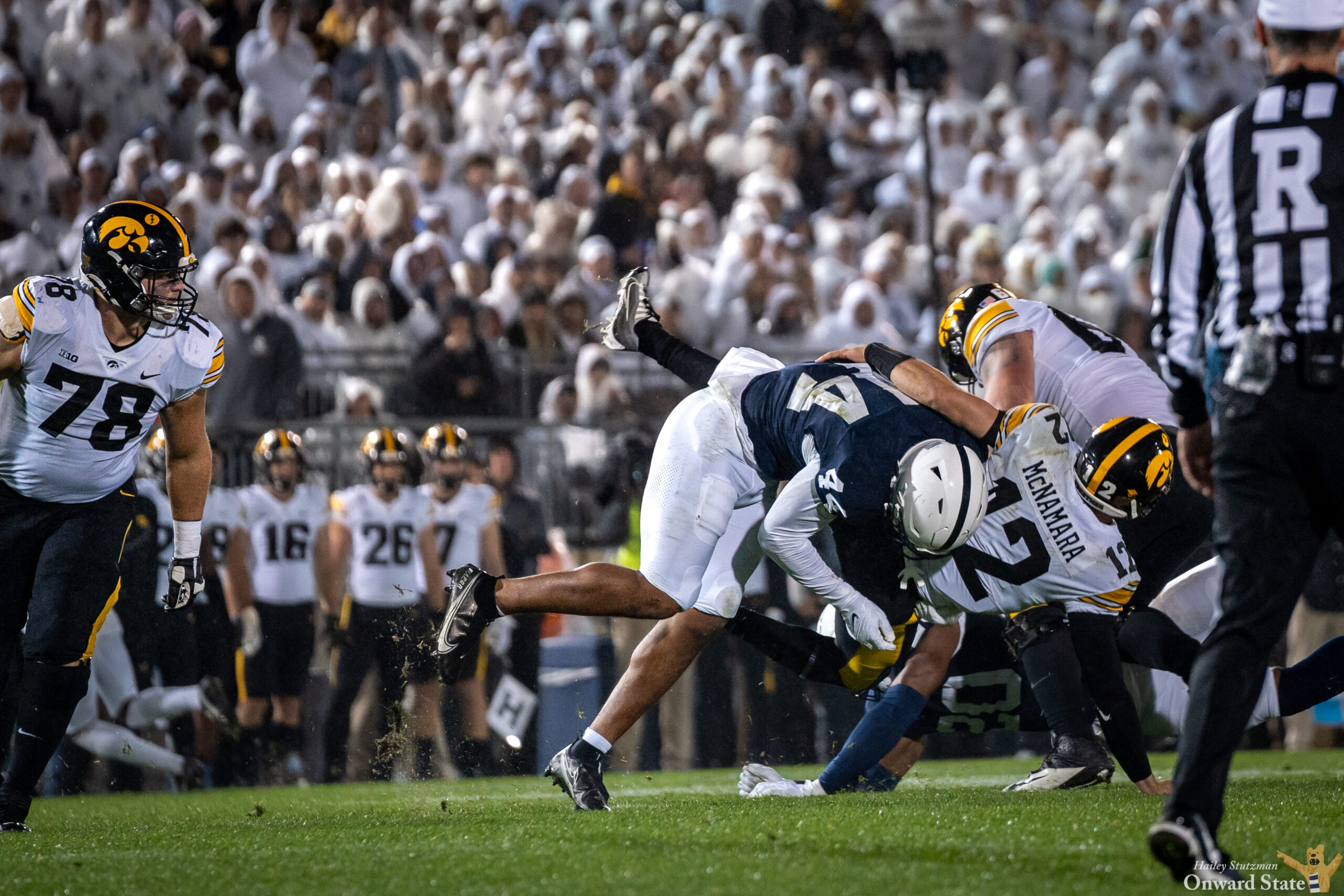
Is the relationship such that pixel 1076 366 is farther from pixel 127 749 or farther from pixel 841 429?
pixel 127 749

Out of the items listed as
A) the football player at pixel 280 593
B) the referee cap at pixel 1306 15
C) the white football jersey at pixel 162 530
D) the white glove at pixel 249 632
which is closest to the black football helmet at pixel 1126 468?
the referee cap at pixel 1306 15

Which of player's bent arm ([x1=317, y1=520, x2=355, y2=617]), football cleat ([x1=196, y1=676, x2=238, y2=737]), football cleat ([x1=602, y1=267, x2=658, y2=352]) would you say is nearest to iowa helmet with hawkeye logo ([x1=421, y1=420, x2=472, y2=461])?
player's bent arm ([x1=317, y1=520, x2=355, y2=617])

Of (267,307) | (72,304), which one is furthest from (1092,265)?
(72,304)

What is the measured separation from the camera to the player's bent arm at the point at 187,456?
533 centimetres

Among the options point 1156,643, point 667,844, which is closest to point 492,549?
point 1156,643

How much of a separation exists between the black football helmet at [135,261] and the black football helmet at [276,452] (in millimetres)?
2586

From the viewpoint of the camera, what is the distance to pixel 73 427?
5047 millimetres

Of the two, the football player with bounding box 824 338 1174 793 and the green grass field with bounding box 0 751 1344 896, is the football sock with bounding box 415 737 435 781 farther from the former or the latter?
the football player with bounding box 824 338 1174 793

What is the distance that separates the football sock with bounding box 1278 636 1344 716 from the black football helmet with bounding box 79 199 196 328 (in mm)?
3891

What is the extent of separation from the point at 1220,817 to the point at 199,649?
5.31 m

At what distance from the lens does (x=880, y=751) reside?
517cm

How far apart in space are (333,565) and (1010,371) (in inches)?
140

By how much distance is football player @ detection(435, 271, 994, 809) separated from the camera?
480 cm

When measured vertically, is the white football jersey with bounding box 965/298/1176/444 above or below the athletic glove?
above
